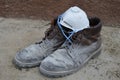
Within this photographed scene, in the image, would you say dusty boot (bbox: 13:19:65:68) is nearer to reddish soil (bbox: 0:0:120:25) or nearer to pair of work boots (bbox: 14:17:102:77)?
pair of work boots (bbox: 14:17:102:77)

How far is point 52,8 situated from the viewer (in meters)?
2.73

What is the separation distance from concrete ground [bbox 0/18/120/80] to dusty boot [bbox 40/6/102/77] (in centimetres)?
5

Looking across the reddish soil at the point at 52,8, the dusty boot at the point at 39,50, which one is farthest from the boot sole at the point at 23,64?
the reddish soil at the point at 52,8

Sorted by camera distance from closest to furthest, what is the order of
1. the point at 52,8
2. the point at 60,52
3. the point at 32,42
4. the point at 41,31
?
the point at 60,52 < the point at 32,42 < the point at 41,31 < the point at 52,8

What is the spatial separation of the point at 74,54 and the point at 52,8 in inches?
39.2

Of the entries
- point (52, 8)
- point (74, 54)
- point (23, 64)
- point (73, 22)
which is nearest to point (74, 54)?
point (74, 54)

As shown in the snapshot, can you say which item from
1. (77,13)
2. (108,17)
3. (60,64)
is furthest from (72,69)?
(108,17)

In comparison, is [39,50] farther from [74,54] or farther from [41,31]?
[41,31]

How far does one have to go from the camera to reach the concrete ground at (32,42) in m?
1.79

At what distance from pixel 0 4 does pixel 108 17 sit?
103cm

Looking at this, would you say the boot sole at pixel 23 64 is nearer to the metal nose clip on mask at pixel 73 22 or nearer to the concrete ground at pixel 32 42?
the concrete ground at pixel 32 42

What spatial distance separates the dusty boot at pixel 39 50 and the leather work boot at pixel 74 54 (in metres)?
0.06

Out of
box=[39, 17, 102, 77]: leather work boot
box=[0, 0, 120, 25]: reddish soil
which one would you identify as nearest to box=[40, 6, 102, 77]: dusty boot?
box=[39, 17, 102, 77]: leather work boot

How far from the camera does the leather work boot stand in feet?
5.70
